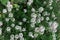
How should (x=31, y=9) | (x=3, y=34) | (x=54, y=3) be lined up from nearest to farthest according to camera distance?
(x=3, y=34) → (x=31, y=9) → (x=54, y=3)

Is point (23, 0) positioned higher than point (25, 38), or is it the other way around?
point (23, 0)

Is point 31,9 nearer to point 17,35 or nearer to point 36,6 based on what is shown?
point 36,6

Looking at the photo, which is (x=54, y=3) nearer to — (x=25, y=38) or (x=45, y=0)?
(x=45, y=0)

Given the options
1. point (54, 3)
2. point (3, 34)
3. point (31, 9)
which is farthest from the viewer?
point (54, 3)

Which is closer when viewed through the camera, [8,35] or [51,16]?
[8,35]

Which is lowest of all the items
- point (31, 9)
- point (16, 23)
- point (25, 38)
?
point (25, 38)

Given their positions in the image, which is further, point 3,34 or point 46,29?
point 46,29

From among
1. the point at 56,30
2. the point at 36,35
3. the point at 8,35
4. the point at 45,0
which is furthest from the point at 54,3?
the point at 8,35

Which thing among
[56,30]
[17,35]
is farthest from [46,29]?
[17,35]

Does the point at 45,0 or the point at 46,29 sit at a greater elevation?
the point at 45,0
